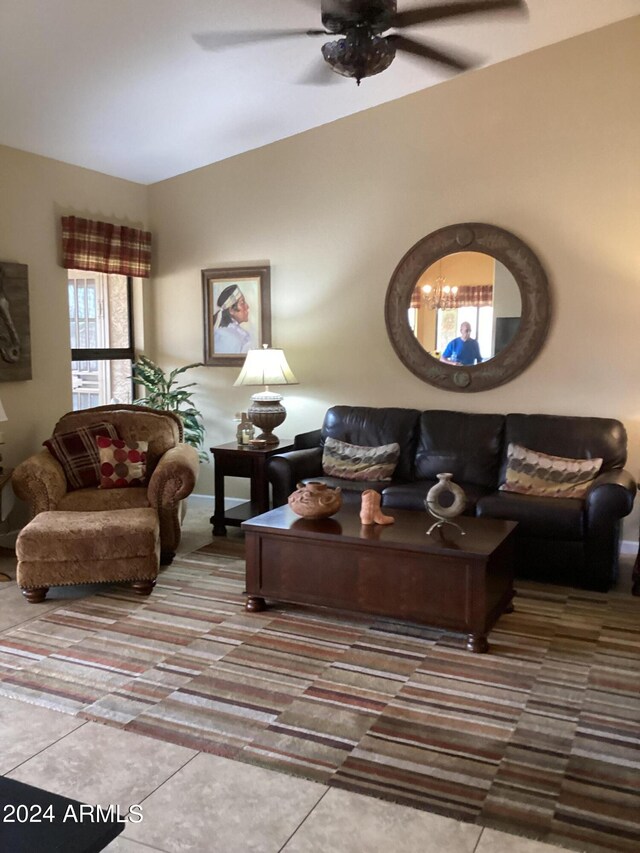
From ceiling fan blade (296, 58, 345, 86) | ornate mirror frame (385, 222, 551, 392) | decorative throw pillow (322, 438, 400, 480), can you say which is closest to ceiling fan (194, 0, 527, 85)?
ceiling fan blade (296, 58, 345, 86)

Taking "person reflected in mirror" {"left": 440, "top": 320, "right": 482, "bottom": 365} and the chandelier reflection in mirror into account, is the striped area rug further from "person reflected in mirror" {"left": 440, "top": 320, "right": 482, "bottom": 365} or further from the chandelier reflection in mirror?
the chandelier reflection in mirror

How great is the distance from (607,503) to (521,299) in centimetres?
157

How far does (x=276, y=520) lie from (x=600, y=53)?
136 inches

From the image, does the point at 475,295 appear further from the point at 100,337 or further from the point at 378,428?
the point at 100,337

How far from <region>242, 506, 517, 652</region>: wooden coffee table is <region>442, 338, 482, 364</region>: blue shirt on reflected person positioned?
160 centimetres

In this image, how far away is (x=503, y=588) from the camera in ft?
12.0

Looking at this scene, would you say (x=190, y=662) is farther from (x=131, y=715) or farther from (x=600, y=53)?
(x=600, y=53)

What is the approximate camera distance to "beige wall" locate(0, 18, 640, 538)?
4754 mm

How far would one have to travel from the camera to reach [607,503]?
405cm

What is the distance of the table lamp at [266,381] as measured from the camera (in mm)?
5312

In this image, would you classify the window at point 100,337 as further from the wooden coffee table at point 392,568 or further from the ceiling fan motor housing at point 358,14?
the ceiling fan motor housing at point 358,14

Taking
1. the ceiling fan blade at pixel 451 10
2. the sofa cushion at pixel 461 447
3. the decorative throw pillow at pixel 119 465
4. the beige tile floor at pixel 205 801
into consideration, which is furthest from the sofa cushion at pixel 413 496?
the ceiling fan blade at pixel 451 10

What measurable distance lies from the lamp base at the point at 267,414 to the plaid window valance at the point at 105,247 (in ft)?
5.14

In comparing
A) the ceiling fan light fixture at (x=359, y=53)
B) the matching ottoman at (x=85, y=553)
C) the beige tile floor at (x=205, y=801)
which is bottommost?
the beige tile floor at (x=205, y=801)
